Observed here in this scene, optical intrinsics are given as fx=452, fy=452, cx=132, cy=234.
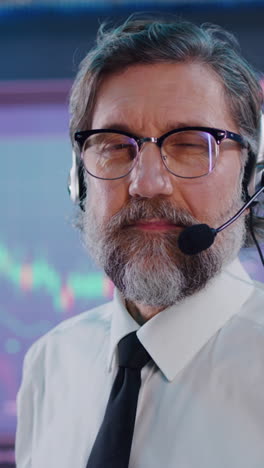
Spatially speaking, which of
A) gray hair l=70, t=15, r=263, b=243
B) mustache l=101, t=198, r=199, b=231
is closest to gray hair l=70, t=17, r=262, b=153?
gray hair l=70, t=15, r=263, b=243

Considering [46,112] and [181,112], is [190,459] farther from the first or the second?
[46,112]

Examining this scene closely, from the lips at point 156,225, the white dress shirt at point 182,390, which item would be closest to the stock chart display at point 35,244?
the white dress shirt at point 182,390

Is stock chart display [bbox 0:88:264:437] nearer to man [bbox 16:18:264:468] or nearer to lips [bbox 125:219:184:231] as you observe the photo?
man [bbox 16:18:264:468]

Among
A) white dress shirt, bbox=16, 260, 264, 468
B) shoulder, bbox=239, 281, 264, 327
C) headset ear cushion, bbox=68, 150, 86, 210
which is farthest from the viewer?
headset ear cushion, bbox=68, 150, 86, 210

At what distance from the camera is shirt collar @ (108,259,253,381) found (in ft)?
2.53

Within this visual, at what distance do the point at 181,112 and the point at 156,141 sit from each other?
69 millimetres

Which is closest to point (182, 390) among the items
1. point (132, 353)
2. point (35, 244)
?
point (132, 353)

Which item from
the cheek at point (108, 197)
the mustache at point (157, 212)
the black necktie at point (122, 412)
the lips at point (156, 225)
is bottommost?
the black necktie at point (122, 412)

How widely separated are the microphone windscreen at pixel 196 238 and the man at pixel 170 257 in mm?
34

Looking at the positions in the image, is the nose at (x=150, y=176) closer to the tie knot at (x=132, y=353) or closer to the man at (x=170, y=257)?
the man at (x=170, y=257)

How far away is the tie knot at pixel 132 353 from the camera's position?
Result: 2.54ft

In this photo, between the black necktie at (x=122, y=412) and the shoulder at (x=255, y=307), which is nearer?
the black necktie at (x=122, y=412)

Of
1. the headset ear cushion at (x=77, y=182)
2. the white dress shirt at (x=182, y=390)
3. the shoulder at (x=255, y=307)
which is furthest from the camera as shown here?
the headset ear cushion at (x=77, y=182)

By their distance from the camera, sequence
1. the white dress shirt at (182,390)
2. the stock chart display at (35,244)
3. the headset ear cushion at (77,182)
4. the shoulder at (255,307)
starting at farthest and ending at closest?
1. the stock chart display at (35,244)
2. the headset ear cushion at (77,182)
3. the shoulder at (255,307)
4. the white dress shirt at (182,390)
